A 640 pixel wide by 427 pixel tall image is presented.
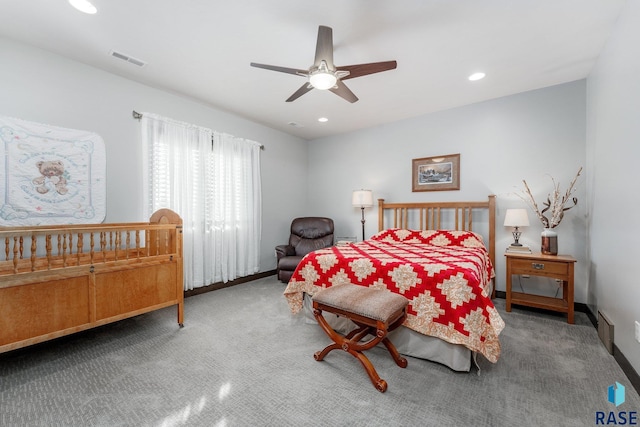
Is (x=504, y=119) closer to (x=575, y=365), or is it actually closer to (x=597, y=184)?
(x=597, y=184)

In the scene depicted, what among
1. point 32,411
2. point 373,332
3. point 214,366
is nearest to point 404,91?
point 373,332

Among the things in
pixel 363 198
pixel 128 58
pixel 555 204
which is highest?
pixel 128 58

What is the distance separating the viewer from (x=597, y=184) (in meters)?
2.61

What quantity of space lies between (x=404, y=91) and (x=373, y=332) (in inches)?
111

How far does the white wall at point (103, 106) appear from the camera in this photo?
7.78ft

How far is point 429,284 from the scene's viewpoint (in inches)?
79.5

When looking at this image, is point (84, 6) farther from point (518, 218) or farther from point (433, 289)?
point (518, 218)

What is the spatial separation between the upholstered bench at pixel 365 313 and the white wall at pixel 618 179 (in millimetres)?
1503

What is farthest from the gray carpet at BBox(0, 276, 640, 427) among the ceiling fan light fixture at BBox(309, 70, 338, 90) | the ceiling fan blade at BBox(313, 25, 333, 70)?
the ceiling fan blade at BBox(313, 25, 333, 70)

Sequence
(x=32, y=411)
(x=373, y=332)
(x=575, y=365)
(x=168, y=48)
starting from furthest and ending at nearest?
1. (x=168, y=48)
2. (x=373, y=332)
3. (x=575, y=365)
4. (x=32, y=411)

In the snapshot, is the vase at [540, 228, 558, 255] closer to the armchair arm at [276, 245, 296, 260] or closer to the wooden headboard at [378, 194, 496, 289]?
the wooden headboard at [378, 194, 496, 289]

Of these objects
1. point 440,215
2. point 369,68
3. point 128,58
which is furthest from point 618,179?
point 128,58

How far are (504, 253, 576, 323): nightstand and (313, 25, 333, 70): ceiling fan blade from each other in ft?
9.25

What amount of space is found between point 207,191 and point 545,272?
4.21 m
